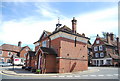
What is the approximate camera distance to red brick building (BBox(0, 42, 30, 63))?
154 feet

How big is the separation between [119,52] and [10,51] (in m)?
43.7

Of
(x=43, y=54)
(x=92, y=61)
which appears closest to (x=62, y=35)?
(x=43, y=54)

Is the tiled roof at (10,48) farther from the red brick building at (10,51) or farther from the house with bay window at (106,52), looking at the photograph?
the house with bay window at (106,52)

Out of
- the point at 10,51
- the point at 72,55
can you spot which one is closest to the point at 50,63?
the point at 72,55

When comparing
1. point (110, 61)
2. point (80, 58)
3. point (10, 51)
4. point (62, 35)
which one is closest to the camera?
point (62, 35)

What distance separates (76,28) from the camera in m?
24.5

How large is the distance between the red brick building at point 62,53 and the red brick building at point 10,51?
101ft

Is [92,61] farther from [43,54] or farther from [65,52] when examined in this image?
[43,54]

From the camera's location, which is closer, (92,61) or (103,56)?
(103,56)

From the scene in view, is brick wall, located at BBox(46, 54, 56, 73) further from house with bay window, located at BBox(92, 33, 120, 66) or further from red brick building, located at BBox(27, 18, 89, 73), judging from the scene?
house with bay window, located at BBox(92, 33, 120, 66)

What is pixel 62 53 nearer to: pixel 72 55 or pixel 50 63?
pixel 72 55

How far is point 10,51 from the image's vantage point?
4928 cm

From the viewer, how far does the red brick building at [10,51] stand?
154ft

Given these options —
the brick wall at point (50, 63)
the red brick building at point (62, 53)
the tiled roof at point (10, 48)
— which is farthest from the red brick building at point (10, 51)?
the brick wall at point (50, 63)
